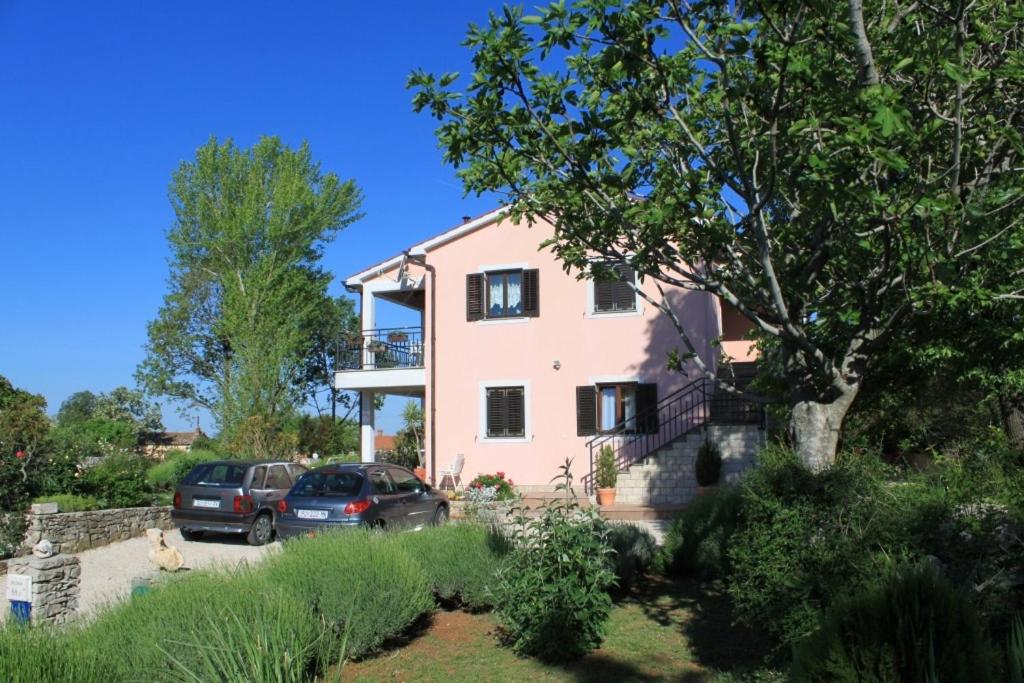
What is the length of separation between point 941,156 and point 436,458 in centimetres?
1656

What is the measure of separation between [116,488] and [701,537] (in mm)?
11858

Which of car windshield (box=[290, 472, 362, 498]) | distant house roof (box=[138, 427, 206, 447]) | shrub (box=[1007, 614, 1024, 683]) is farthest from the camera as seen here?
distant house roof (box=[138, 427, 206, 447])

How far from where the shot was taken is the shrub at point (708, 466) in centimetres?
1794

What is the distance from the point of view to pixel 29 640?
432cm

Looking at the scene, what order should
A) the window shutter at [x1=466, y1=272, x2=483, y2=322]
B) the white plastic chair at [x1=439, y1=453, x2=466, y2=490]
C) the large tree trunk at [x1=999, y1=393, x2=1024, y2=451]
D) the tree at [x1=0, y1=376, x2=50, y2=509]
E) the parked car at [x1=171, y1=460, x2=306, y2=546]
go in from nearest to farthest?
the large tree trunk at [x1=999, y1=393, x2=1024, y2=451] < the tree at [x1=0, y1=376, x2=50, y2=509] < the parked car at [x1=171, y1=460, x2=306, y2=546] < the white plastic chair at [x1=439, y1=453, x2=466, y2=490] < the window shutter at [x1=466, y1=272, x2=483, y2=322]

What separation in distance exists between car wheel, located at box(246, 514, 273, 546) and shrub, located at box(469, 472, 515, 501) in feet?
20.2

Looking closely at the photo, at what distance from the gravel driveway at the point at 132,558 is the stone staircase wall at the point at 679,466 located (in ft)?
26.9

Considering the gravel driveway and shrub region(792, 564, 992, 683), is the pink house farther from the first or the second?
shrub region(792, 564, 992, 683)

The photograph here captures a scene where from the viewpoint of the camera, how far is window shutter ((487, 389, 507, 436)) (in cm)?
2152

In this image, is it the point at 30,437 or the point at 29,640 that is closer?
the point at 29,640

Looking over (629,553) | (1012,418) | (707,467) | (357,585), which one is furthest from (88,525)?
(1012,418)

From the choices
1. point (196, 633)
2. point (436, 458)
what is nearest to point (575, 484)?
point (436, 458)

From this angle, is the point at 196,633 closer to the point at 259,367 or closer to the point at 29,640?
the point at 29,640

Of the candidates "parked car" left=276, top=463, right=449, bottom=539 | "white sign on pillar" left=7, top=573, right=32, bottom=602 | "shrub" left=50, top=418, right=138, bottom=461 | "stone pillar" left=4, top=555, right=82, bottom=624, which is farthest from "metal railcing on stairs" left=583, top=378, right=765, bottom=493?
"white sign on pillar" left=7, top=573, right=32, bottom=602
